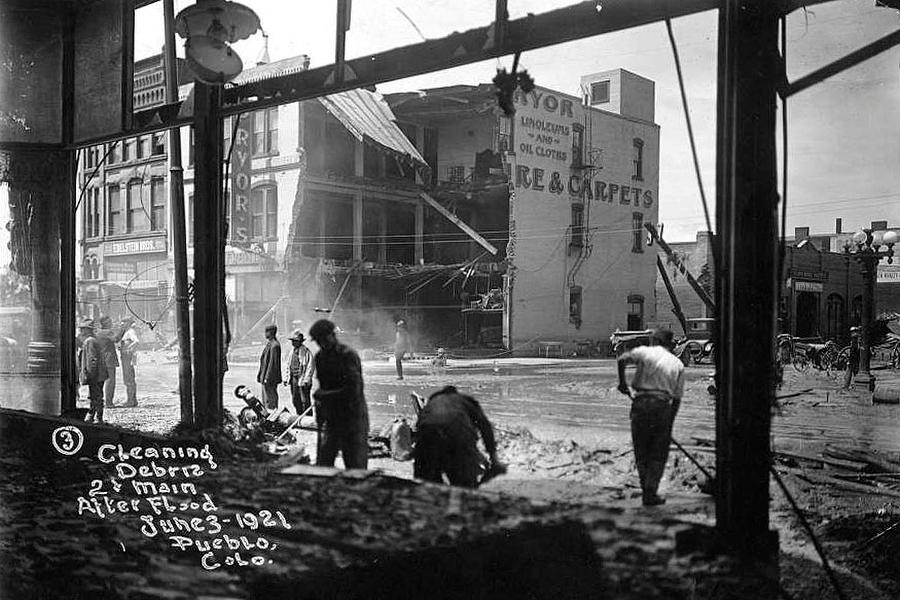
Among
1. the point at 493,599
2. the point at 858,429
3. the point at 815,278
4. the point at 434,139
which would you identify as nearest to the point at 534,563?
the point at 493,599

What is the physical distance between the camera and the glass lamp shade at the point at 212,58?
5.81m

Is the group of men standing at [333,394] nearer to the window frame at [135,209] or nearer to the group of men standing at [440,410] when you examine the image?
the group of men standing at [440,410]

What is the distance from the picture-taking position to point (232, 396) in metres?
6.61

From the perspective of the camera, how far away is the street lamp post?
414 cm

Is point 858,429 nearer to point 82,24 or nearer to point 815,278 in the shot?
point 815,278

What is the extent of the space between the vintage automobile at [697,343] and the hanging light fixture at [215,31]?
4.07 metres

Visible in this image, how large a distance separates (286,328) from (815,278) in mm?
3969

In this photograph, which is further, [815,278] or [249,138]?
[249,138]

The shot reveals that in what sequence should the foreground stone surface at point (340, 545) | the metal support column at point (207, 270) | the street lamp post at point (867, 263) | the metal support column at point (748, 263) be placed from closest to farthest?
the metal support column at point (748, 263) → the street lamp post at point (867, 263) → the foreground stone surface at point (340, 545) → the metal support column at point (207, 270)

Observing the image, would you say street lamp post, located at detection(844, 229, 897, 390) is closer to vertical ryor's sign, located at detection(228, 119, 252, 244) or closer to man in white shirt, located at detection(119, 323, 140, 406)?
vertical ryor's sign, located at detection(228, 119, 252, 244)

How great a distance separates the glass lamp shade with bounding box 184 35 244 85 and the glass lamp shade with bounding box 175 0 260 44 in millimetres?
54

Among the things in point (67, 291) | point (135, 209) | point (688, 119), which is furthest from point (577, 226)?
point (67, 291)

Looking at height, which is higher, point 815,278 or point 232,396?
point 815,278

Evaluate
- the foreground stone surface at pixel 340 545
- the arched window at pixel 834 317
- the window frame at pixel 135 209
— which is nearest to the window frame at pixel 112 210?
the window frame at pixel 135 209
